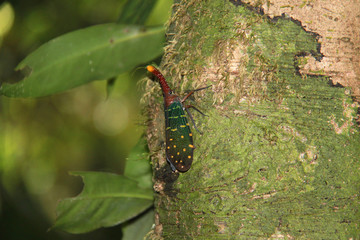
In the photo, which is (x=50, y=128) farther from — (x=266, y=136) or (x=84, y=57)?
(x=266, y=136)

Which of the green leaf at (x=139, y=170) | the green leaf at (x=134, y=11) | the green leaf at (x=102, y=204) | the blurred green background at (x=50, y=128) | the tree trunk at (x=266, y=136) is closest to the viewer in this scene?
the tree trunk at (x=266, y=136)

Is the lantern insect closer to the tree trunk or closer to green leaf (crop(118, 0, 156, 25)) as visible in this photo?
the tree trunk

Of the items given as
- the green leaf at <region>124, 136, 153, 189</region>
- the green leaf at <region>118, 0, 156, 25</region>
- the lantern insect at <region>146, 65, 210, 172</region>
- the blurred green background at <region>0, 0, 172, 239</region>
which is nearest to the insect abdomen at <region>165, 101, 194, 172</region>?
the lantern insect at <region>146, 65, 210, 172</region>

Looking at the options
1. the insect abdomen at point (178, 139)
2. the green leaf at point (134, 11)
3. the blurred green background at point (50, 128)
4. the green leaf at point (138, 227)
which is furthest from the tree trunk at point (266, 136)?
the blurred green background at point (50, 128)

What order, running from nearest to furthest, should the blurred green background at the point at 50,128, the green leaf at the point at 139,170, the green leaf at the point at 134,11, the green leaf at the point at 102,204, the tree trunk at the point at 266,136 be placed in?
1. the tree trunk at the point at 266,136
2. the green leaf at the point at 102,204
3. the green leaf at the point at 139,170
4. the green leaf at the point at 134,11
5. the blurred green background at the point at 50,128

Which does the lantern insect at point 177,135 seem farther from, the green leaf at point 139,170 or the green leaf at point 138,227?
the green leaf at point 138,227
